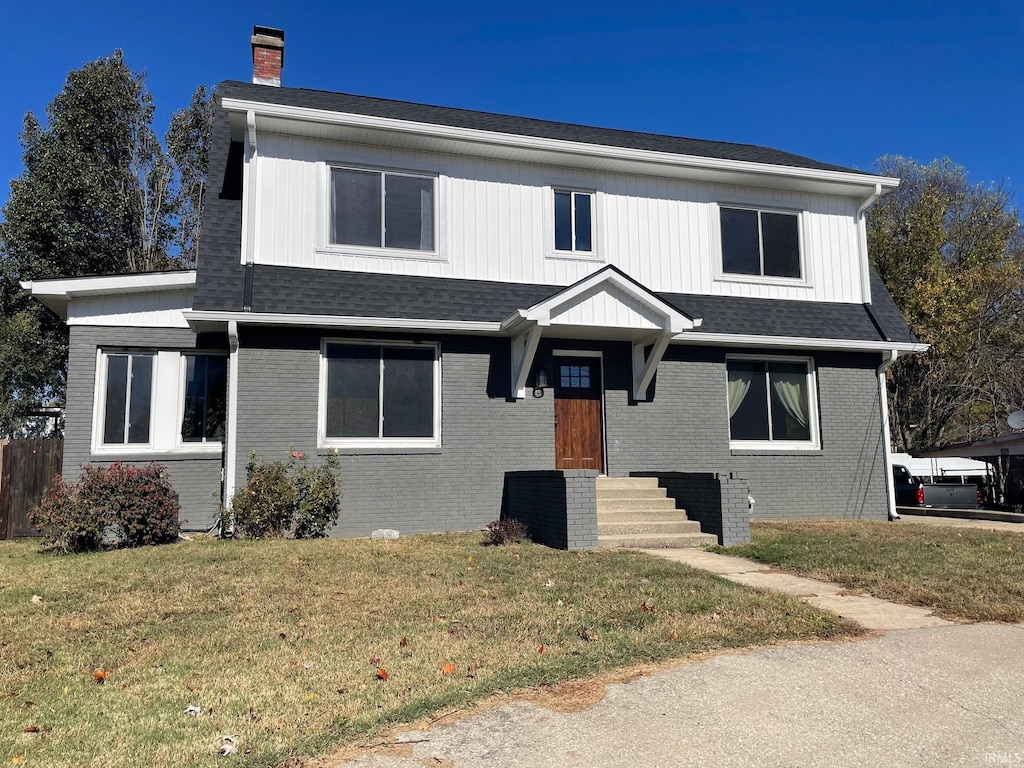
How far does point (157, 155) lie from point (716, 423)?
21975 mm

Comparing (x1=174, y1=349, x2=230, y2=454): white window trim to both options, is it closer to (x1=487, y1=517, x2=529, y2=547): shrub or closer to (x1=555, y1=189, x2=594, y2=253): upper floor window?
(x1=487, y1=517, x2=529, y2=547): shrub

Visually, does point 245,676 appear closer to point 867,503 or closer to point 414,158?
point 414,158

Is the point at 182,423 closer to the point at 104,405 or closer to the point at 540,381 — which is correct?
the point at 104,405

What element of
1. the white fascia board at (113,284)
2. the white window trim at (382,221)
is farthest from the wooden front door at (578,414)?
the white fascia board at (113,284)

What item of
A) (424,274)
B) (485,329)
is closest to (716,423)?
(485,329)

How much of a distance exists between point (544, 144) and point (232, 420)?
21.2 ft

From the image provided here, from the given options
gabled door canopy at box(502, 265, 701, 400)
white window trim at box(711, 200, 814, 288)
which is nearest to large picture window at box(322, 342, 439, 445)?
gabled door canopy at box(502, 265, 701, 400)

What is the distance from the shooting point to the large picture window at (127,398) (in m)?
12.0

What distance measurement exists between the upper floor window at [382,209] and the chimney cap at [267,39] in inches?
186

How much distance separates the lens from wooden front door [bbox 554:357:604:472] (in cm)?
1241

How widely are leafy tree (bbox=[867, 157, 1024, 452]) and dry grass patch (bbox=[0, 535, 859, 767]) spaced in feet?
72.4

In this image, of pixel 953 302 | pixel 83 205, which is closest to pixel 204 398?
pixel 83 205

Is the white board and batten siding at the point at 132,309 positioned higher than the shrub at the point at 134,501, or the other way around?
the white board and batten siding at the point at 132,309

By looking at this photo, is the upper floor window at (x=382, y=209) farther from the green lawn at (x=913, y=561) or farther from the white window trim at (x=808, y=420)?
the green lawn at (x=913, y=561)
